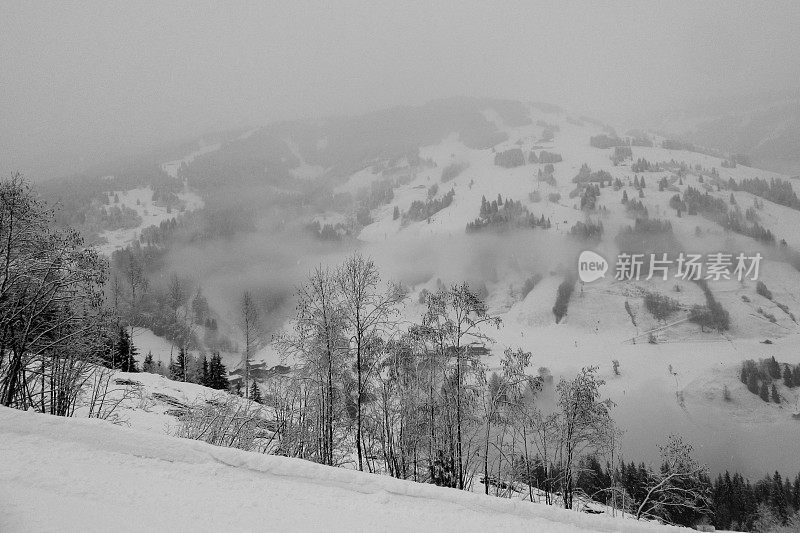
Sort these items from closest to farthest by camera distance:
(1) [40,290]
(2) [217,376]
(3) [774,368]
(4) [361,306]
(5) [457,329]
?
1. (1) [40,290]
2. (4) [361,306]
3. (5) [457,329]
4. (2) [217,376]
5. (3) [774,368]

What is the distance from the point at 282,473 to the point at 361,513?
1.82 metres

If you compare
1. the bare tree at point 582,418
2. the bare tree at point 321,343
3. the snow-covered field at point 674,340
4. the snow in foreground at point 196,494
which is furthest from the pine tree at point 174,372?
the snow-covered field at point 674,340

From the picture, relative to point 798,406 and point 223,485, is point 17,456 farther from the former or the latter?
point 798,406

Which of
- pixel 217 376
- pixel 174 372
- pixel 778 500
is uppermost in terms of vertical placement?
pixel 217 376

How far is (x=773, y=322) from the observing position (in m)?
136

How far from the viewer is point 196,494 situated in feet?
21.2

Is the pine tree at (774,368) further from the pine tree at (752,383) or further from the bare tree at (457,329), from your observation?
the bare tree at (457,329)

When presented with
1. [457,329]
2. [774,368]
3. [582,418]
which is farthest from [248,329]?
[774,368]

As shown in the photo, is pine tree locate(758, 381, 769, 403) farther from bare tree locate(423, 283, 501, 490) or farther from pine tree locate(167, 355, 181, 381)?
pine tree locate(167, 355, 181, 381)

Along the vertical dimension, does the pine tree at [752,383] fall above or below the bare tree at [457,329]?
below

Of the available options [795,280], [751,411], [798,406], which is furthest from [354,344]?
[795,280]

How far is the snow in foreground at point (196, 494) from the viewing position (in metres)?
5.71

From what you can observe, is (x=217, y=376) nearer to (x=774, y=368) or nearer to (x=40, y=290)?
(x=40, y=290)

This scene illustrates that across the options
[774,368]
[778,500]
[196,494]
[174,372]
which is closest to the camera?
[196,494]
